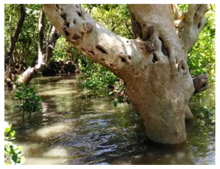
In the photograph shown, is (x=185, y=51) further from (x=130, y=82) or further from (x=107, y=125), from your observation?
(x=107, y=125)

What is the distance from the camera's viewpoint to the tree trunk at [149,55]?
4.48 m

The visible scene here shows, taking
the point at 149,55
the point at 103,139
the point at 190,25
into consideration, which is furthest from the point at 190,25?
the point at 103,139

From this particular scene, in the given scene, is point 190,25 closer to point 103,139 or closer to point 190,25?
point 190,25

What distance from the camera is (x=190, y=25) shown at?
555cm

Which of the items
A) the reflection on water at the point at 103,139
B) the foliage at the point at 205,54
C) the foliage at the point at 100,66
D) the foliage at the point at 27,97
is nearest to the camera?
the reflection on water at the point at 103,139

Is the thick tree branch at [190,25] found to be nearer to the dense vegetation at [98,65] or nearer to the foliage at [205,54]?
the dense vegetation at [98,65]

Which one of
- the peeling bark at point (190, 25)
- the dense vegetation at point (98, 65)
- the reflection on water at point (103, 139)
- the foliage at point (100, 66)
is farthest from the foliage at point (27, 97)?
the peeling bark at point (190, 25)

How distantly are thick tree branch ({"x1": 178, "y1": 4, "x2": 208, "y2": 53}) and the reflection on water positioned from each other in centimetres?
193

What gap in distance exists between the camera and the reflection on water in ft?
16.5

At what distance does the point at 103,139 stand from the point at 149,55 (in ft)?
7.23

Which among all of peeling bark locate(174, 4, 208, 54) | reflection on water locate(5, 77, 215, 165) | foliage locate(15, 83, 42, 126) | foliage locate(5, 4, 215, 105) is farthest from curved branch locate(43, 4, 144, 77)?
foliage locate(15, 83, 42, 126)

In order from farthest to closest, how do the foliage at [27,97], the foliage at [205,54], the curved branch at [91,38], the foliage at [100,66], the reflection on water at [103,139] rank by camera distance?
the foliage at [27,97], the foliage at [100,66], the foliage at [205,54], the reflection on water at [103,139], the curved branch at [91,38]

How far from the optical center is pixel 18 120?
813 cm

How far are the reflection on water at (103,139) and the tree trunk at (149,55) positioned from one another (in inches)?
17.0
